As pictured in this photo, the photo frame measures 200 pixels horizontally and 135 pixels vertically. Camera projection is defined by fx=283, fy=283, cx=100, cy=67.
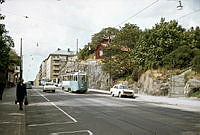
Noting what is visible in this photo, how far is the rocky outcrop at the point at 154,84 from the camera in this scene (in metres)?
35.8

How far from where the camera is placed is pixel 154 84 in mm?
37156

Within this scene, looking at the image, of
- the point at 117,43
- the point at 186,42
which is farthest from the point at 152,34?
the point at 117,43

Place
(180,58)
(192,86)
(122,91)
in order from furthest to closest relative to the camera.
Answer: (180,58) → (122,91) → (192,86)

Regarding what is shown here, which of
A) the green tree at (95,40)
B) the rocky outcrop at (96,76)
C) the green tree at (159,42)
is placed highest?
the green tree at (95,40)

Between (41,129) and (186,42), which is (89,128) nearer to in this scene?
(41,129)

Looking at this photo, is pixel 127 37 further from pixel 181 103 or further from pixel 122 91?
pixel 181 103

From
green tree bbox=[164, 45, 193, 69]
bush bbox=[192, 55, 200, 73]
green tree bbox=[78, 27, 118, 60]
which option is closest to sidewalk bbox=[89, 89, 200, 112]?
bush bbox=[192, 55, 200, 73]

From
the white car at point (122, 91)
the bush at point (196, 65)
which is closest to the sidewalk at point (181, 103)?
the bush at point (196, 65)

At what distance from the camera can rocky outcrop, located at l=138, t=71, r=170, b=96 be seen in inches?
1411

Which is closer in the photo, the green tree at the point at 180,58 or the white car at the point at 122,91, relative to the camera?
the white car at the point at 122,91

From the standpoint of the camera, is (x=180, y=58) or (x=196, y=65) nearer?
(x=196, y=65)

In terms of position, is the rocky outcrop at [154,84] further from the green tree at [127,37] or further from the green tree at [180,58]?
the green tree at [127,37]

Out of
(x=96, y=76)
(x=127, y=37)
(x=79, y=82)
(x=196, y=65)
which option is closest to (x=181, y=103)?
(x=196, y=65)

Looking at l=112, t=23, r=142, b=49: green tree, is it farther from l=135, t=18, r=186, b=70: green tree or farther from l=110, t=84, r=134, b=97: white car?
l=110, t=84, r=134, b=97: white car
